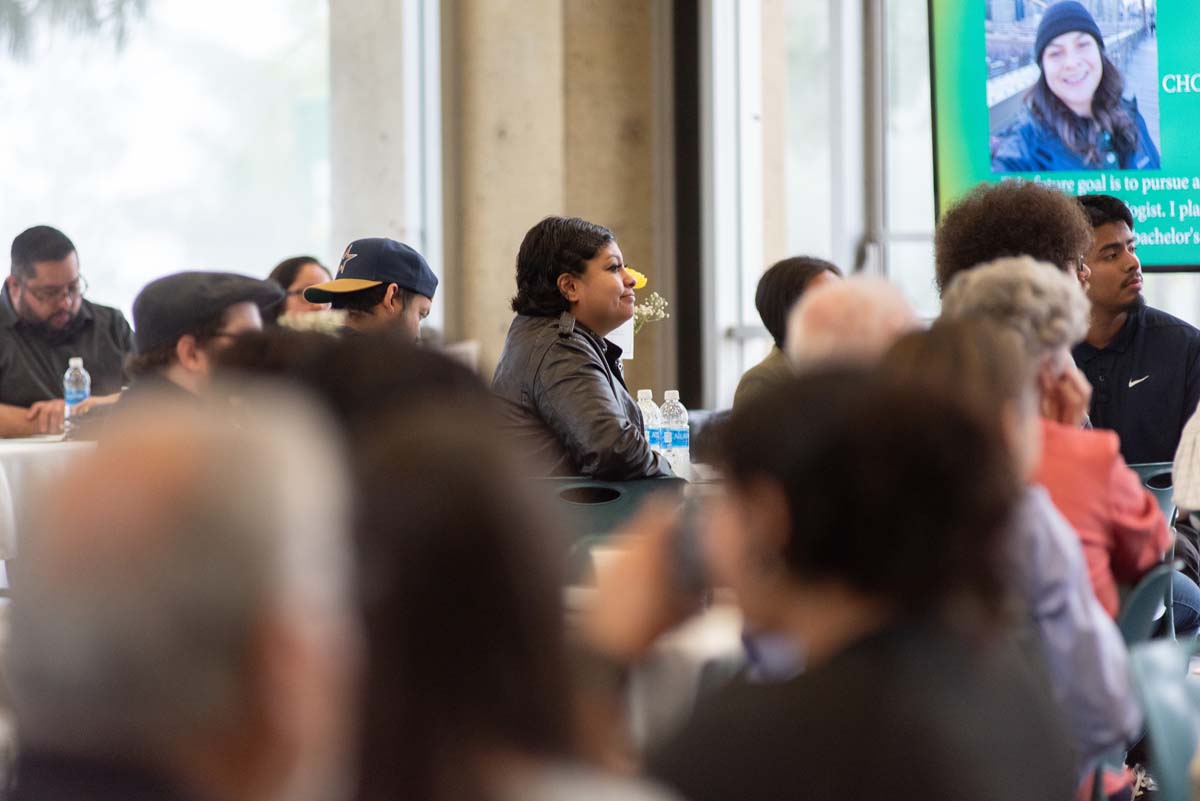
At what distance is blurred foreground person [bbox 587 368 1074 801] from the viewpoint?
1.22 meters

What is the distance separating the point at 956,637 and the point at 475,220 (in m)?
5.82

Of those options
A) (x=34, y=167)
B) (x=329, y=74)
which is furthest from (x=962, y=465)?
(x=329, y=74)

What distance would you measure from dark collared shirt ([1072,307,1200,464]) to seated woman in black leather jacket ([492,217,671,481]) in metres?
1.32

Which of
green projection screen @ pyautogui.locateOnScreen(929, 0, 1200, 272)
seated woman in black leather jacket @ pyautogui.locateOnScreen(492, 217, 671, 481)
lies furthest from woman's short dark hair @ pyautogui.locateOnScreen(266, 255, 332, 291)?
green projection screen @ pyautogui.locateOnScreen(929, 0, 1200, 272)

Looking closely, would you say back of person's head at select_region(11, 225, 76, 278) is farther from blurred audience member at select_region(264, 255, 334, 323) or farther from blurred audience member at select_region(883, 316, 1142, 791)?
blurred audience member at select_region(883, 316, 1142, 791)

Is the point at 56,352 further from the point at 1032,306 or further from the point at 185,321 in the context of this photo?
the point at 1032,306

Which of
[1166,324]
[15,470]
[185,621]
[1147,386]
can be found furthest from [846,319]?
[15,470]

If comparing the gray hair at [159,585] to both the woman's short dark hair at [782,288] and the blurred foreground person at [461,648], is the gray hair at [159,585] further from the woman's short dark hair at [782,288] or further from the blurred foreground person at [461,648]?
the woman's short dark hair at [782,288]

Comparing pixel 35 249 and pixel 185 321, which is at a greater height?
pixel 35 249

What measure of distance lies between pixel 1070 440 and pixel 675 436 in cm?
272

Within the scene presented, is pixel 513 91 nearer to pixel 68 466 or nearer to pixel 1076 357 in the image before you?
pixel 1076 357

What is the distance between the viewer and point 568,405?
3.78 meters

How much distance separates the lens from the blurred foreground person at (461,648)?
81 centimetres

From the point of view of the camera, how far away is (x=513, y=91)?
685 centimetres
